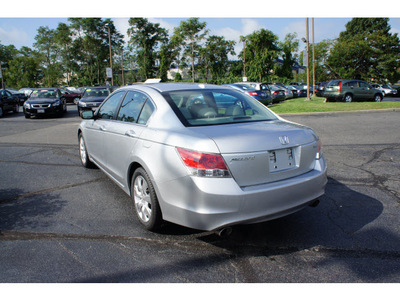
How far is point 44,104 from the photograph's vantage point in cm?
1680

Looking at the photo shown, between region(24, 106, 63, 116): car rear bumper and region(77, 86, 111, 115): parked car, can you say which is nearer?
region(77, 86, 111, 115): parked car

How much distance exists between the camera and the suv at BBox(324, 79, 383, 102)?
21.3 m

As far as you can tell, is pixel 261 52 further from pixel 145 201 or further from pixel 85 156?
pixel 145 201

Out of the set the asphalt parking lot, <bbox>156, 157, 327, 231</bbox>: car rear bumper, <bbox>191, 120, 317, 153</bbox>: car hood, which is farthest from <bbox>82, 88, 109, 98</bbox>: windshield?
<bbox>156, 157, 327, 231</bbox>: car rear bumper

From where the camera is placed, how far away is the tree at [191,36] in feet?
188

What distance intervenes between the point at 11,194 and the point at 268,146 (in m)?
4.00

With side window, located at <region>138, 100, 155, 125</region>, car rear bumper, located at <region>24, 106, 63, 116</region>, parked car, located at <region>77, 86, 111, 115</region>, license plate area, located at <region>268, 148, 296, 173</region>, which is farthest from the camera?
car rear bumper, located at <region>24, 106, 63, 116</region>

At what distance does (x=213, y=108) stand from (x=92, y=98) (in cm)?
1382

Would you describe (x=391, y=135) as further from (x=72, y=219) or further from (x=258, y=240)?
(x=72, y=219)

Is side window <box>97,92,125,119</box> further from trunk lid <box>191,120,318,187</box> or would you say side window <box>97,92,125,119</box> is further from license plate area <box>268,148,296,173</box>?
license plate area <box>268,148,296,173</box>

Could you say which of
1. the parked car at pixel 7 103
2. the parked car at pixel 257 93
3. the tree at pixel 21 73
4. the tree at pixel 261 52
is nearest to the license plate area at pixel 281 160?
the parked car at pixel 257 93

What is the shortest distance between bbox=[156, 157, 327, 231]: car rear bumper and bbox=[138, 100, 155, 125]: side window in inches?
36.6

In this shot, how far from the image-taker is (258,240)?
10.7 ft

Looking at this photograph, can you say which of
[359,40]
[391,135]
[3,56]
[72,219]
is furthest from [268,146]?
[3,56]
